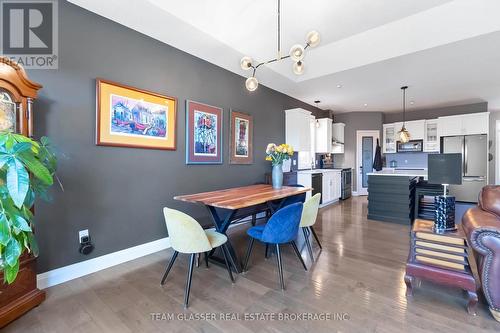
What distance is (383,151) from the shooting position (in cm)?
732

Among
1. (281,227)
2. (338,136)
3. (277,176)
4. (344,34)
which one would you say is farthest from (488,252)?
(338,136)

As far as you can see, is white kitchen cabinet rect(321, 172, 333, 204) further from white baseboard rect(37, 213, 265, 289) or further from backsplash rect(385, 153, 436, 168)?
white baseboard rect(37, 213, 265, 289)

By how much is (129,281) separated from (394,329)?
7.41 feet

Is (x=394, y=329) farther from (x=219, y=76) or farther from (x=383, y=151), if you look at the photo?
(x=383, y=151)

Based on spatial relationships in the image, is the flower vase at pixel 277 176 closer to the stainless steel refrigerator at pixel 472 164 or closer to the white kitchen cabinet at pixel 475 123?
the stainless steel refrigerator at pixel 472 164

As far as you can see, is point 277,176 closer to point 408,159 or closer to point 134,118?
point 134,118

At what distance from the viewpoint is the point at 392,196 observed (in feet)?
14.1

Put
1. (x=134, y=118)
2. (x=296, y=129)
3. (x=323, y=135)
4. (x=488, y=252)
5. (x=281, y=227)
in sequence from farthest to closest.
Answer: (x=323, y=135) < (x=296, y=129) < (x=134, y=118) < (x=281, y=227) < (x=488, y=252)

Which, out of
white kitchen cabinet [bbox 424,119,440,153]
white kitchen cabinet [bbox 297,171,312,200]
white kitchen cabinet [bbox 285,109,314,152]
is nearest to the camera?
white kitchen cabinet [bbox 297,171,312,200]

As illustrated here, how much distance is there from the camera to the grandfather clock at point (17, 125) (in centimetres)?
161

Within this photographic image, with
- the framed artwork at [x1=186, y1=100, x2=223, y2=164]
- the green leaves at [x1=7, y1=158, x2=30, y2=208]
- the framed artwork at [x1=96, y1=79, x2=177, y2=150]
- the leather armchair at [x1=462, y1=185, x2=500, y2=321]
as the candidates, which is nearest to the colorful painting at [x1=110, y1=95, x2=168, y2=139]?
the framed artwork at [x1=96, y1=79, x2=177, y2=150]

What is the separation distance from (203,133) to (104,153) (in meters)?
1.39

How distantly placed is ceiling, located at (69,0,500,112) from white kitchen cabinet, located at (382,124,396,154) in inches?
108

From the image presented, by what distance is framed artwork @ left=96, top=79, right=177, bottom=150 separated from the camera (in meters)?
2.44
